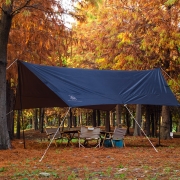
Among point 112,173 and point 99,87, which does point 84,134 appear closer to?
point 99,87

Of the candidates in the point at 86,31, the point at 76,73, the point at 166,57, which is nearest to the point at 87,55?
the point at 86,31

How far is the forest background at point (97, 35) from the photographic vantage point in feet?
30.3

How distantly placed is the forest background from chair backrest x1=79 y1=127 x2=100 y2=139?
2.31 metres

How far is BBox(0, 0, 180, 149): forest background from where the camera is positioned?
30.3ft

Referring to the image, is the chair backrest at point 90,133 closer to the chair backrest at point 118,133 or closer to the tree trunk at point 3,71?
the chair backrest at point 118,133

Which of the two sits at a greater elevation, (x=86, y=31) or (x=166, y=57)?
(x=86, y=31)

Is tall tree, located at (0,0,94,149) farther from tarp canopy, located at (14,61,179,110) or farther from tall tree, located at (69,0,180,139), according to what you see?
tall tree, located at (69,0,180,139)

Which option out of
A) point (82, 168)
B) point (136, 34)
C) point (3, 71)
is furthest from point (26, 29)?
point (82, 168)

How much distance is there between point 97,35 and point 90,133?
524cm

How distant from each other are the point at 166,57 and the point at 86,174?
891 centimetres

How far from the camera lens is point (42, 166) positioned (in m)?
6.71

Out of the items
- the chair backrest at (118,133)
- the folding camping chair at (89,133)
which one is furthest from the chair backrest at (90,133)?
the chair backrest at (118,133)

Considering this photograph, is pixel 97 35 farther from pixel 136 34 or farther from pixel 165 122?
pixel 165 122

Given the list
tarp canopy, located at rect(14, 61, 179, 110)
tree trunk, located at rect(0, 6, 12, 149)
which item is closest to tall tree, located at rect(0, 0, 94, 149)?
tree trunk, located at rect(0, 6, 12, 149)
